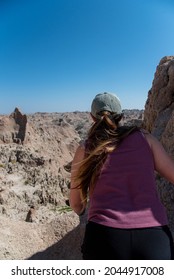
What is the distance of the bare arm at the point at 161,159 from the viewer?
1.72 m

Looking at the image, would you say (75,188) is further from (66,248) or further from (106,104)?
(66,248)

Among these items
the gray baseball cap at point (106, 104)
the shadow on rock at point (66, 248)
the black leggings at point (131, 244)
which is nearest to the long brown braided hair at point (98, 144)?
the gray baseball cap at point (106, 104)

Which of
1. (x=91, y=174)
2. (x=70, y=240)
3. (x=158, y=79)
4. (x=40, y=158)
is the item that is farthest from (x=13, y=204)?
(x=91, y=174)

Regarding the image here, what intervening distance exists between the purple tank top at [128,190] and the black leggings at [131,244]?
3 centimetres

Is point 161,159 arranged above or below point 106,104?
below

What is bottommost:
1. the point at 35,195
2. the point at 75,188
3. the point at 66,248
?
the point at 66,248

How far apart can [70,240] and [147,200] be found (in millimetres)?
2823

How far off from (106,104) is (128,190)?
429 millimetres

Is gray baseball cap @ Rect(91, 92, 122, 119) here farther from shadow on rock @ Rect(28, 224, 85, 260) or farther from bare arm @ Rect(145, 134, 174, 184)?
shadow on rock @ Rect(28, 224, 85, 260)

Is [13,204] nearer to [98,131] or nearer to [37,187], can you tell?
[37,187]

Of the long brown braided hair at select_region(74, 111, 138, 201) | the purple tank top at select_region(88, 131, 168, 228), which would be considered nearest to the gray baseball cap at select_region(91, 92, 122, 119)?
the long brown braided hair at select_region(74, 111, 138, 201)

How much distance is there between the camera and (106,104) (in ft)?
5.94

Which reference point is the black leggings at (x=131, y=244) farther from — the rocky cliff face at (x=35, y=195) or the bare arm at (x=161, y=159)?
the rocky cliff face at (x=35, y=195)

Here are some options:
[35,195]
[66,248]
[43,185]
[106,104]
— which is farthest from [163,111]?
[43,185]
